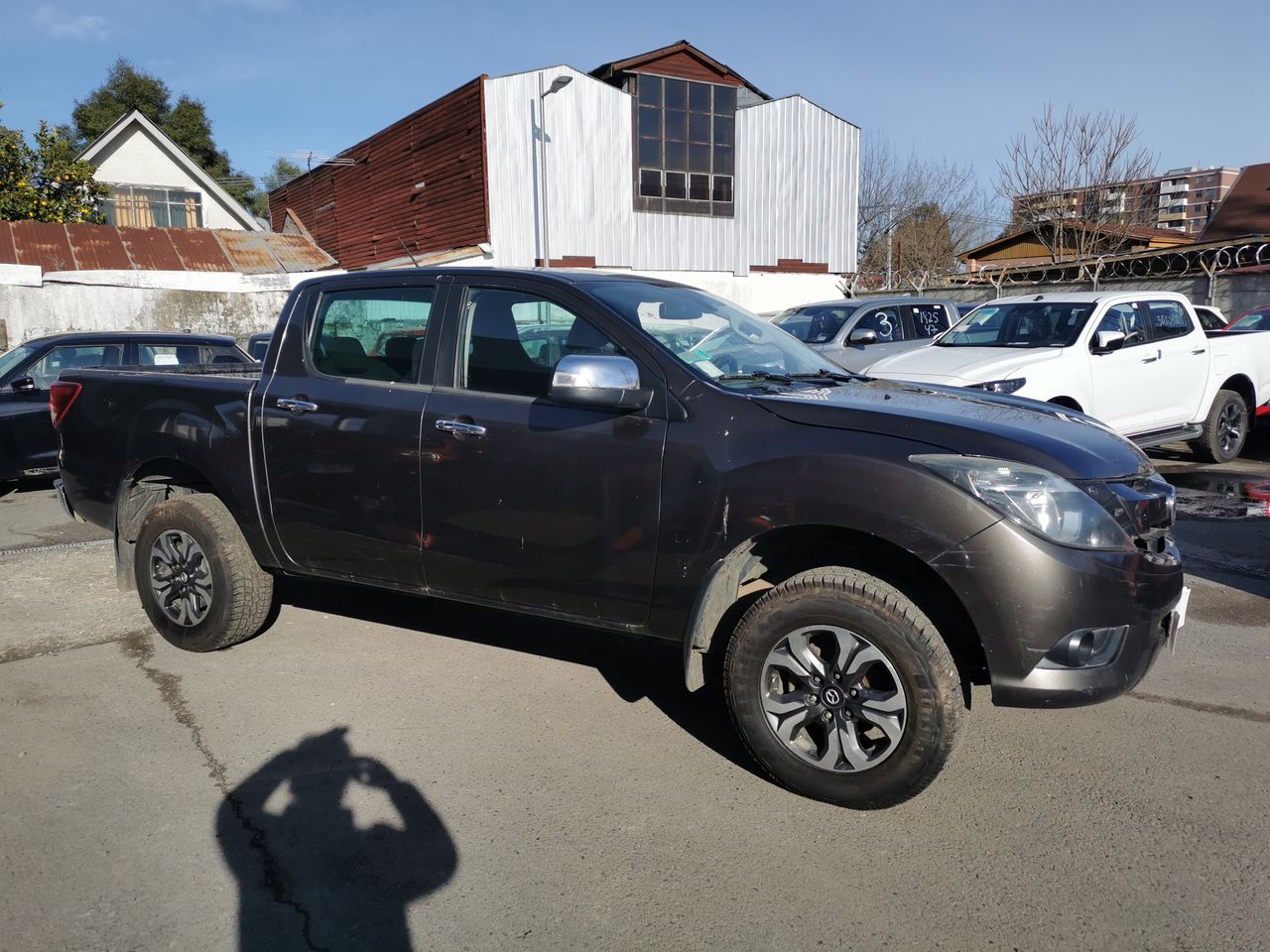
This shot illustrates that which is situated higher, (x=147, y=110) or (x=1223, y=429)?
(x=147, y=110)

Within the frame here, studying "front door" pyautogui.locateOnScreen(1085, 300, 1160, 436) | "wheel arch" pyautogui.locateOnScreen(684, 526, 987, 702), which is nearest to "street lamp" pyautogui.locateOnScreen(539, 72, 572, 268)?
"front door" pyautogui.locateOnScreen(1085, 300, 1160, 436)

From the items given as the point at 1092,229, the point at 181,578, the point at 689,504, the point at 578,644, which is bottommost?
the point at 578,644

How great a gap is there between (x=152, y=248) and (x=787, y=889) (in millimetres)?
22988

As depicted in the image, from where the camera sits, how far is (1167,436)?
9211 mm

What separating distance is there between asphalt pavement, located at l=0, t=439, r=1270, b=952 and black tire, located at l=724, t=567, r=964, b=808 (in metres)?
0.16

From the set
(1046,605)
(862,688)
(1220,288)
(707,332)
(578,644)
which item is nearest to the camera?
(1046,605)

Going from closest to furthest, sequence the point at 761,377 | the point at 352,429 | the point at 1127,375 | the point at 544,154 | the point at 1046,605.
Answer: the point at 1046,605 < the point at 761,377 < the point at 352,429 < the point at 1127,375 < the point at 544,154

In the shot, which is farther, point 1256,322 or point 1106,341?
point 1256,322

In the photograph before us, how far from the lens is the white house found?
76.9 feet

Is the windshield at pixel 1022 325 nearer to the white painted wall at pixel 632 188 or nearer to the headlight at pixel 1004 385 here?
the headlight at pixel 1004 385

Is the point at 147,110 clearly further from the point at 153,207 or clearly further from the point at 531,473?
the point at 531,473

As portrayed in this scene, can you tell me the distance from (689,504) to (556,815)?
1.19 m

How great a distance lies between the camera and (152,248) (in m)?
21.7

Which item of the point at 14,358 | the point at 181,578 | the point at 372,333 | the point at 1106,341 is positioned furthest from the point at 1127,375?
the point at 14,358
